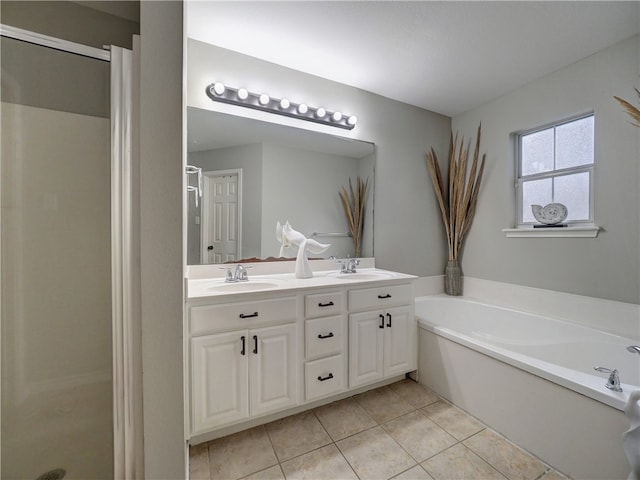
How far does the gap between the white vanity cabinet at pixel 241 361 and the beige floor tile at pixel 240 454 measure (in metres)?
0.17

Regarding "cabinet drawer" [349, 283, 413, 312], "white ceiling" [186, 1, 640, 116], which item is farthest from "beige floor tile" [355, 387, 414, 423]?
"white ceiling" [186, 1, 640, 116]

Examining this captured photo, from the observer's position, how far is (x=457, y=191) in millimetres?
2699

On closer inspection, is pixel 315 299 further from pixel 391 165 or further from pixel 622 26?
pixel 622 26

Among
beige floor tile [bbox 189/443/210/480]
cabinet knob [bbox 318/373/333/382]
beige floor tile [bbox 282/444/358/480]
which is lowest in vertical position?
beige floor tile [bbox 189/443/210/480]

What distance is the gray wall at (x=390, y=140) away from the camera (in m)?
2.02

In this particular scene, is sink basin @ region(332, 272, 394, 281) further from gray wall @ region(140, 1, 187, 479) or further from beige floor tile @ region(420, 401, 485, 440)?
gray wall @ region(140, 1, 187, 479)

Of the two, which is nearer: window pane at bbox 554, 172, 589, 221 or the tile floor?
the tile floor

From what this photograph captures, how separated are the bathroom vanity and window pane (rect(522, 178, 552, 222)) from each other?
1.36 meters

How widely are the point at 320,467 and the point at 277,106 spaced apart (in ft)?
7.69

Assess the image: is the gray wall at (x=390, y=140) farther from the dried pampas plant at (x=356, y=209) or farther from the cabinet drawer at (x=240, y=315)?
the cabinet drawer at (x=240, y=315)

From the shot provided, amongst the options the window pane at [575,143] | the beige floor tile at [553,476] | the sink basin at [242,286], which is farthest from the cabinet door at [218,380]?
the window pane at [575,143]

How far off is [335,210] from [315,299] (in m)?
0.95

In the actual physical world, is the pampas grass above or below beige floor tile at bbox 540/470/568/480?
above

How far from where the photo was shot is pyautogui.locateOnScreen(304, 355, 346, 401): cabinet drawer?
1.65 meters
